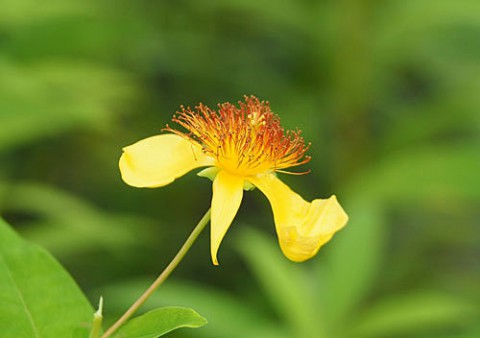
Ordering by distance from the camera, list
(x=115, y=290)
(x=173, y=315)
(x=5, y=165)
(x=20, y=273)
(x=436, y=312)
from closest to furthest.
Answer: (x=173, y=315) < (x=20, y=273) < (x=436, y=312) < (x=115, y=290) < (x=5, y=165)

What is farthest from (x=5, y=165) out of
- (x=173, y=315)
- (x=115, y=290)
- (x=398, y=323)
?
(x=173, y=315)

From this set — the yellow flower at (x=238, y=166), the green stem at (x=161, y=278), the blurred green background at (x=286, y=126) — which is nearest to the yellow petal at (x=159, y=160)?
the yellow flower at (x=238, y=166)

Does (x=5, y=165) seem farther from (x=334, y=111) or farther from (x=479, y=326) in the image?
(x=479, y=326)

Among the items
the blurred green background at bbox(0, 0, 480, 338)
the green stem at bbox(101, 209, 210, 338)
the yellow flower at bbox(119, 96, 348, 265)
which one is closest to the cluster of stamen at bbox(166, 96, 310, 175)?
the yellow flower at bbox(119, 96, 348, 265)

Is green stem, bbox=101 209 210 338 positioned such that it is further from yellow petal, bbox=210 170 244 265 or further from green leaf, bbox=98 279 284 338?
green leaf, bbox=98 279 284 338

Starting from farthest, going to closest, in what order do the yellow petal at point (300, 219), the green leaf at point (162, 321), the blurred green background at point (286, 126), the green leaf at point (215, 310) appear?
the blurred green background at point (286, 126), the green leaf at point (215, 310), the yellow petal at point (300, 219), the green leaf at point (162, 321)

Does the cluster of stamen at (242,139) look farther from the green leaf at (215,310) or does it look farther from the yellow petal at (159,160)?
the green leaf at (215,310)

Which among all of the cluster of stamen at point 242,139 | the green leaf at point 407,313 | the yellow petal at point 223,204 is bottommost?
the yellow petal at point 223,204

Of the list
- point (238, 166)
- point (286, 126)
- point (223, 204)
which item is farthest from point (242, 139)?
point (286, 126)

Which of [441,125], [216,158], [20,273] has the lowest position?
[20,273]
